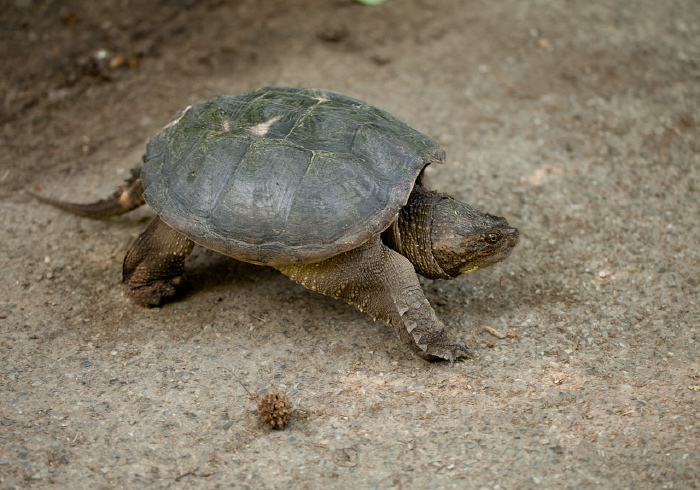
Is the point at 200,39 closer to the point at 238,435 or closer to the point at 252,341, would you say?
the point at 252,341

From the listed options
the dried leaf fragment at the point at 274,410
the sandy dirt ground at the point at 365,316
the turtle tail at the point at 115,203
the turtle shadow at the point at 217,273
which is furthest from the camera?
the turtle tail at the point at 115,203

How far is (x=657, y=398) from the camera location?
3.66 meters

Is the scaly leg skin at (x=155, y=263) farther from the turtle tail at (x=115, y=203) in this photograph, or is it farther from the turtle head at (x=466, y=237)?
the turtle head at (x=466, y=237)

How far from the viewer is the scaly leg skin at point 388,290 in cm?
→ 397

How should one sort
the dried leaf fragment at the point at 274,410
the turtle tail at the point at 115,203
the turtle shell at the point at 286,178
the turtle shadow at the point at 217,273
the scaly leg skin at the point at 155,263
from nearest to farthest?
the dried leaf fragment at the point at 274,410 → the turtle shell at the point at 286,178 → the scaly leg skin at the point at 155,263 → the turtle shadow at the point at 217,273 → the turtle tail at the point at 115,203

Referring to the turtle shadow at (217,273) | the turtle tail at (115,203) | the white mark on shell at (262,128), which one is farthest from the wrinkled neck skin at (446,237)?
the turtle tail at (115,203)

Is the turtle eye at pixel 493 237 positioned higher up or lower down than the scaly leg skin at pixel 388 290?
higher up

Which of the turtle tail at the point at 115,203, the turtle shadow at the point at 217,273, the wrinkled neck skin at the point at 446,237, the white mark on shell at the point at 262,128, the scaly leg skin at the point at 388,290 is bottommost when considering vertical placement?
the turtle shadow at the point at 217,273

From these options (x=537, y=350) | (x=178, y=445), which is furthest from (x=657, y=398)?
(x=178, y=445)

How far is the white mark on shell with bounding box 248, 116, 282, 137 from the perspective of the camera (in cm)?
412

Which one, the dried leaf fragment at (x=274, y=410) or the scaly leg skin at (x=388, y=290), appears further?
the scaly leg skin at (x=388, y=290)

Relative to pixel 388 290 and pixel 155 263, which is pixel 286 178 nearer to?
pixel 388 290

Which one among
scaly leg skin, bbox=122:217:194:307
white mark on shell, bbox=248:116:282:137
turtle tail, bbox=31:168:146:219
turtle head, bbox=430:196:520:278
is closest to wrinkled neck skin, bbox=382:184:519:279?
turtle head, bbox=430:196:520:278

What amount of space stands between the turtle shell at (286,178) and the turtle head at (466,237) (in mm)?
322
